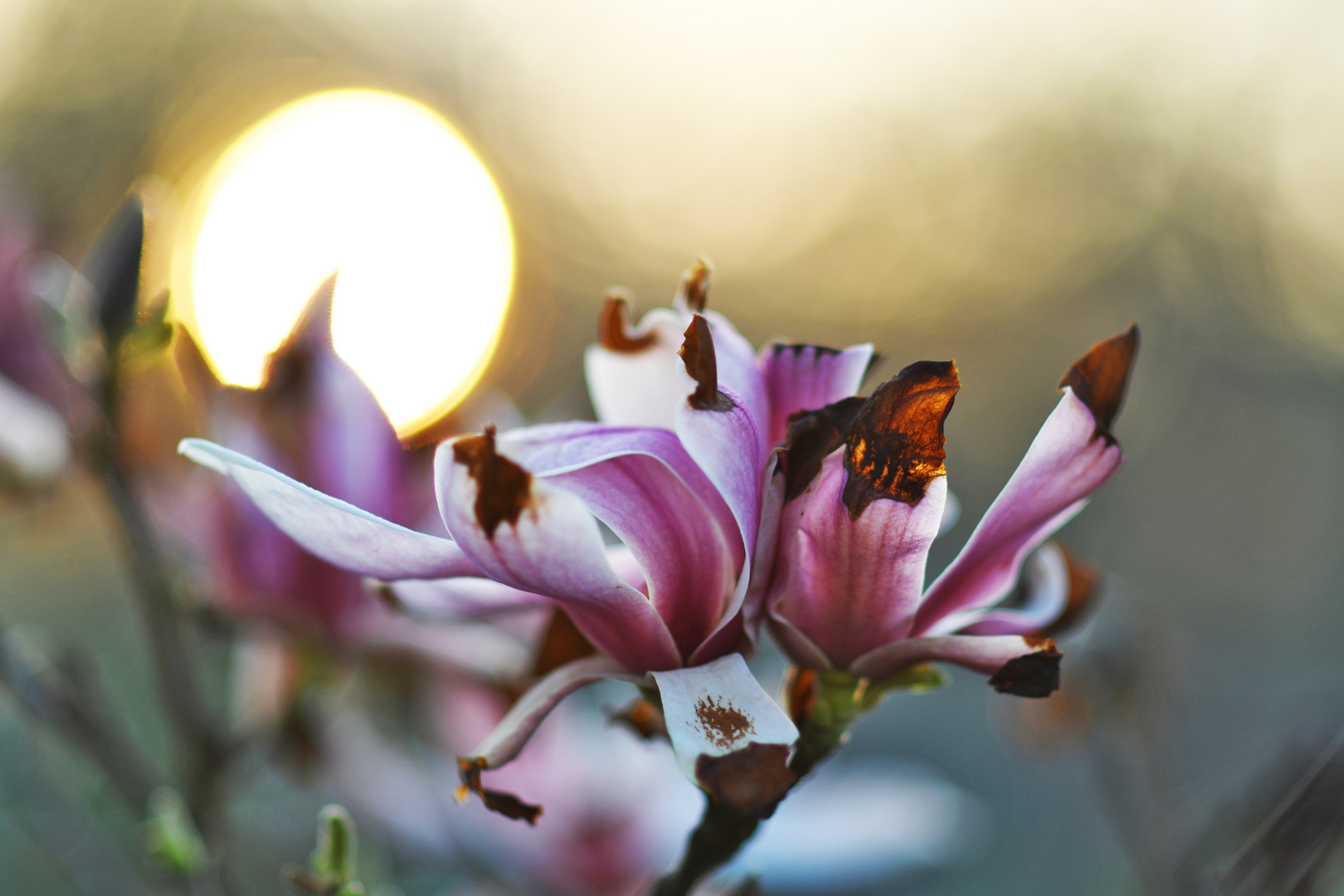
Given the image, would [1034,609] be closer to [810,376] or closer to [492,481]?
[810,376]

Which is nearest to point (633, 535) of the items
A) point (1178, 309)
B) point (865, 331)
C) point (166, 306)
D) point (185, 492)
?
point (166, 306)

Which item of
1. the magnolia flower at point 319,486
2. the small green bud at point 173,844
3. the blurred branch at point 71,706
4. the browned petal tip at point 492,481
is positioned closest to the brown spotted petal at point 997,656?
the browned petal tip at point 492,481

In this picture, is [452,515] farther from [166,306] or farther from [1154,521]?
[1154,521]

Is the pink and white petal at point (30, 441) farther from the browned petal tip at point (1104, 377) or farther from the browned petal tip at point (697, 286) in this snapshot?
the browned petal tip at point (1104, 377)

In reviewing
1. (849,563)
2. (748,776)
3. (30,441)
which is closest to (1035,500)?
(849,563)

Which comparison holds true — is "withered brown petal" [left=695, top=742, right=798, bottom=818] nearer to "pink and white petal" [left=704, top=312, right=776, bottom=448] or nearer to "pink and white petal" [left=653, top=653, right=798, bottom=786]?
"pink and white petal" [left=653, top=653, right=798, bottom=786]

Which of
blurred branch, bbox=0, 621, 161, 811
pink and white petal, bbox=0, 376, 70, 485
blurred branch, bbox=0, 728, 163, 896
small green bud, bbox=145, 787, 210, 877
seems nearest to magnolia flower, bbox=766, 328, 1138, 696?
small green bud, bbox=145, 787, 210, 877
